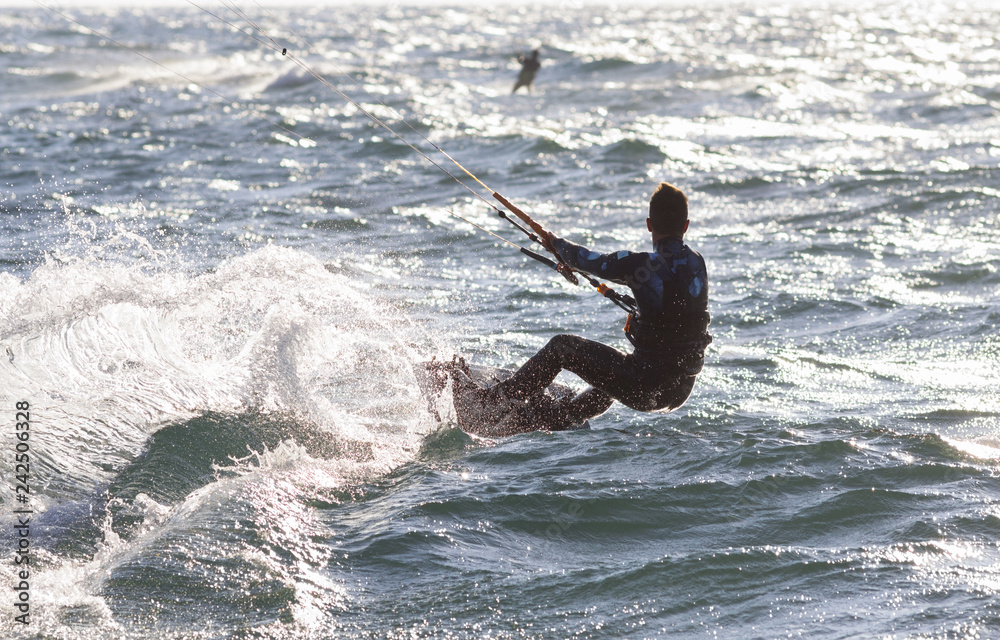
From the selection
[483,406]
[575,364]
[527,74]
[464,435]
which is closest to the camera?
[575,364]

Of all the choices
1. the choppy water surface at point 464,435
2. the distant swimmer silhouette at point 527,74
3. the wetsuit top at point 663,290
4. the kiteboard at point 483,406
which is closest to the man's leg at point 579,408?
the kiteboard at point 483,406

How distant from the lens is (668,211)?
659cm

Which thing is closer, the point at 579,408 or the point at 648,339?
the point at 648,339

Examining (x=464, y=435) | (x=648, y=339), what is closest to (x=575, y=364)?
(x=648, y=339)

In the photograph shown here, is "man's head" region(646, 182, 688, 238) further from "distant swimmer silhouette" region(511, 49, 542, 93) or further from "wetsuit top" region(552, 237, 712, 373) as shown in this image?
"distant swimmer silhouette" region(511, 49, 542, 93)

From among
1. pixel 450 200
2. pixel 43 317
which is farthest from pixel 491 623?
pixel 450 200

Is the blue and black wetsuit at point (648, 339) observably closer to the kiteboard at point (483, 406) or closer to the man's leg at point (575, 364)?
the man's leg at point (575, 364)

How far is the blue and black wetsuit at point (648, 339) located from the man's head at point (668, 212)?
69 mm

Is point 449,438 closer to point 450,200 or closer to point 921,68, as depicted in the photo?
point 450,200

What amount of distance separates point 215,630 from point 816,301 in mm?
8325

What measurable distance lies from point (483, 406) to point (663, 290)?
1.69 metres

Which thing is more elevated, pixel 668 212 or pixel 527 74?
pixel 668 212

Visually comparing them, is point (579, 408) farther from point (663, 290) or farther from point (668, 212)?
point (668, 212)

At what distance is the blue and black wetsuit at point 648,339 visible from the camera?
6.57 metres
